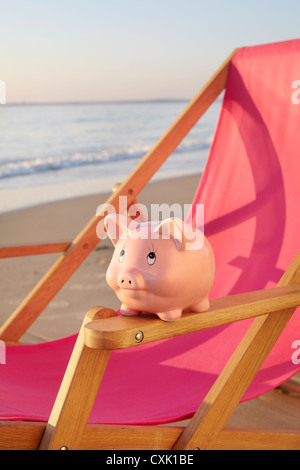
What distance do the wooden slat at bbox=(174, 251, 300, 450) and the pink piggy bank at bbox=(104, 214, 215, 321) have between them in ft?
0.66

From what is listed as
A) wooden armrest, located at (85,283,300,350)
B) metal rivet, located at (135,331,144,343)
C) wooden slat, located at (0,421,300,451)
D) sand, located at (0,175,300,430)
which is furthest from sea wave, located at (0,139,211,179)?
metal rivet, located at (135,331,144,343)

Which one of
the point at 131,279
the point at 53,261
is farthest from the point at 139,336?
the point at 53,261

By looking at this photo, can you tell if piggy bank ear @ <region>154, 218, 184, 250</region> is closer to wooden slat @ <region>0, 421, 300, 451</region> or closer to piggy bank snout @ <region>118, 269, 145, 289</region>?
piggy bank snout @ <region>118, 269, 145, 289</region>

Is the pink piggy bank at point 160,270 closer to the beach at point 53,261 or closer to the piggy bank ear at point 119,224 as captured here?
the piggy bank ear at point 119,224

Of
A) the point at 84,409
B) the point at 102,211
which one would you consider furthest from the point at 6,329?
the point at 84,409

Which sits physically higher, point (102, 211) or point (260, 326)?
point (102, 211)

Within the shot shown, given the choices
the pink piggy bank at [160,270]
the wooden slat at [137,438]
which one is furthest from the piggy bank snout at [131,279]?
the wooden slat at [137,438]

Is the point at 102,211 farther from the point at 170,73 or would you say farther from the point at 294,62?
the point at 170,73

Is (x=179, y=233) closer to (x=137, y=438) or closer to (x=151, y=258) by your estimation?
(x=151, y=258)

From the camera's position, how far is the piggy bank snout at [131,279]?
1.04 meters

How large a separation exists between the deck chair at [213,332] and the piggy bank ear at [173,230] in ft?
0.43

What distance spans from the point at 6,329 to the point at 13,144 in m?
10.1

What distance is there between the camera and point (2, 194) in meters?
6.70

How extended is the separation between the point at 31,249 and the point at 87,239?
19 centimetres
